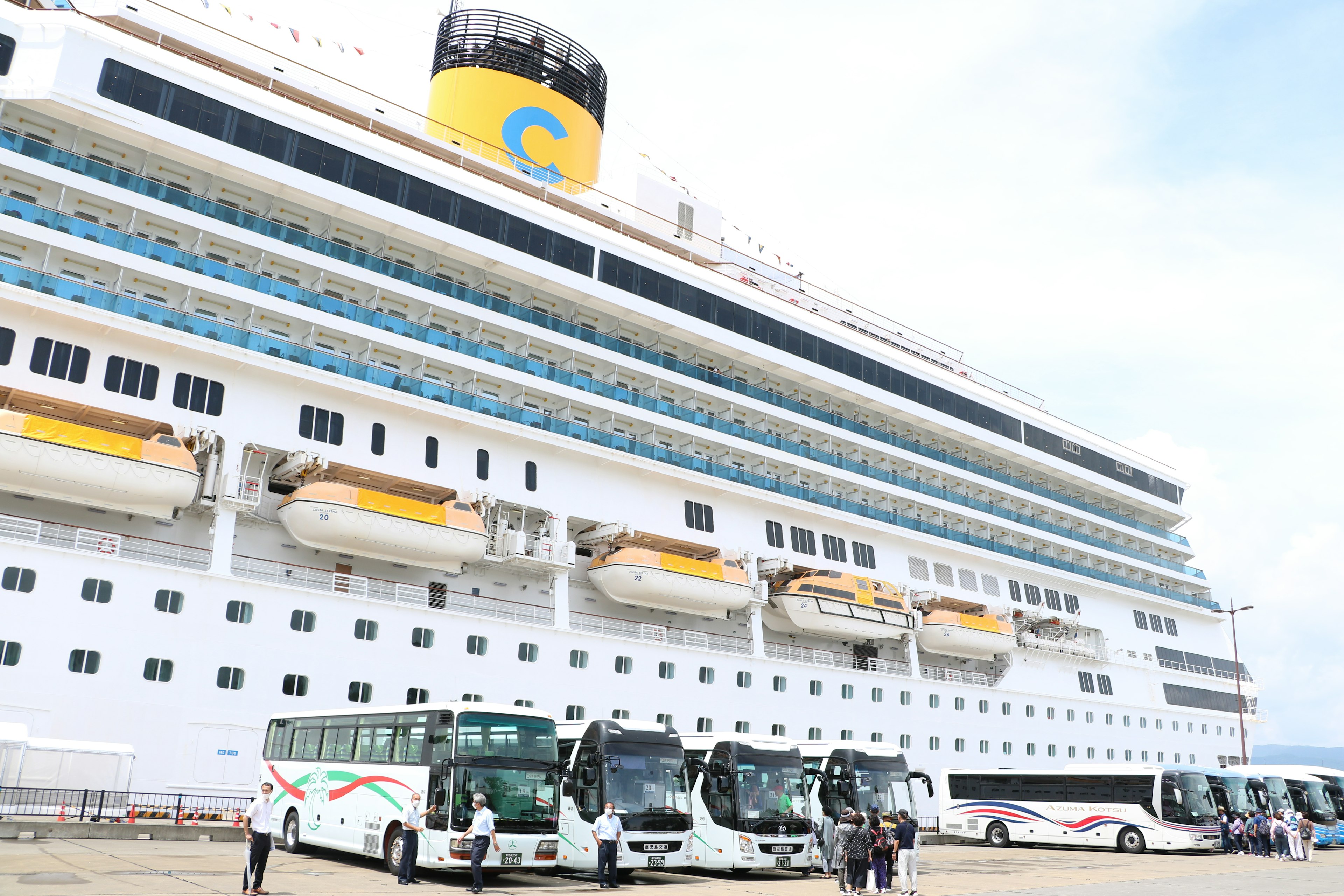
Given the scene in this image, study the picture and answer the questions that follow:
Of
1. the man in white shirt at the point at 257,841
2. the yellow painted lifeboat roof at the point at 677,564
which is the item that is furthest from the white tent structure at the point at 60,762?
the yellow painted lifeboat roof at the point at 677,564

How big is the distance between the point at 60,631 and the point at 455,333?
1159cm

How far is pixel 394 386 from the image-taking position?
23.8 meters

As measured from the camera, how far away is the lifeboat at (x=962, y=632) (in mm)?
34156

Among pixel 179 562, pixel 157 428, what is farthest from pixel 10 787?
pixel 157 428

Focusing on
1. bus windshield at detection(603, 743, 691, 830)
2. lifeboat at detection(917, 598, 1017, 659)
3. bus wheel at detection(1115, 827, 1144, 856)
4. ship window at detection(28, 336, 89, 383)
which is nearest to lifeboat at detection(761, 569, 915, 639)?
lifeboat at detection(917, 598, 1017, 659)

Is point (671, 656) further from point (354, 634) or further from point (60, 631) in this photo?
point (60, 631)

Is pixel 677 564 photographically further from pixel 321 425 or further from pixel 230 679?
pixel 230 679

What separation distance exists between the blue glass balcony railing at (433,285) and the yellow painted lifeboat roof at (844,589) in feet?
17.2

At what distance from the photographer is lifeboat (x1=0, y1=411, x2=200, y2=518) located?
18547 mm

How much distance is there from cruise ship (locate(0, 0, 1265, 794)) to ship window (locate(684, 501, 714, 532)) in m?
0.13

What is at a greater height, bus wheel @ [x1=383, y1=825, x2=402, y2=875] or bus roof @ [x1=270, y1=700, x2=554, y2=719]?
bus roof @ [x1=270, y1=700, x2=554, y2=719]

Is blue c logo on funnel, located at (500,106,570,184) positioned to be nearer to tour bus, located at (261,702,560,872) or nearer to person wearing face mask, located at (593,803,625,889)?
tour bus, located at (261,702,560,872)

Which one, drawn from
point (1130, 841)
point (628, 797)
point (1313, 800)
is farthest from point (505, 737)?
point (1313, 800)

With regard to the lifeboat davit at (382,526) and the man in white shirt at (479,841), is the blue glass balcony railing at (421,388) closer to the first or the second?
the lifeboat davit at (382,526)
